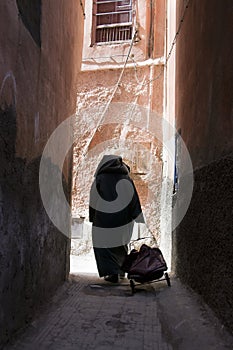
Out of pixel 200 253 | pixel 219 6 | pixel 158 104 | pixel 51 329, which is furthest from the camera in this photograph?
pixel 158 104

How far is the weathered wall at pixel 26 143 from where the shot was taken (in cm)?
212

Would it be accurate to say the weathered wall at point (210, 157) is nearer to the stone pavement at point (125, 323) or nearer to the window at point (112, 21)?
the stone pavement at point (125, 323)

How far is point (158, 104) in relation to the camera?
865cm

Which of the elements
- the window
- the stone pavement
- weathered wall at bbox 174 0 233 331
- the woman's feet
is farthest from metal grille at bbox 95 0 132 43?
the stone pavement

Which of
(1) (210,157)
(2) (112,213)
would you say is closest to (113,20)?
(2) (112,213)

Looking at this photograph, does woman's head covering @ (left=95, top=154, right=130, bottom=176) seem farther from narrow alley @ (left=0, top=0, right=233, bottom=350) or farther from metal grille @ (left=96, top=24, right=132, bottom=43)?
metal grille @ (left=96, top=24, right=132, bottom=43)

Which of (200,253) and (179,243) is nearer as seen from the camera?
(200,253)

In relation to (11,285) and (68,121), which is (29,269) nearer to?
(11,285)

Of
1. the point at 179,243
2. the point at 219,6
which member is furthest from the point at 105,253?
the point at 219,6

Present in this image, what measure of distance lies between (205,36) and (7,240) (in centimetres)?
256

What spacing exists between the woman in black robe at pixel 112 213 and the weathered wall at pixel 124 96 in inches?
132

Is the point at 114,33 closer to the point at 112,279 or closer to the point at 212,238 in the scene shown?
the point at 112,279

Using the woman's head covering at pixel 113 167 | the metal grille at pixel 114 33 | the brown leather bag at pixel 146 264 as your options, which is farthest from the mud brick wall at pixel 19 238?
the metal grille at pixel 114 33

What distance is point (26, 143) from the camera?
2.52 meters
